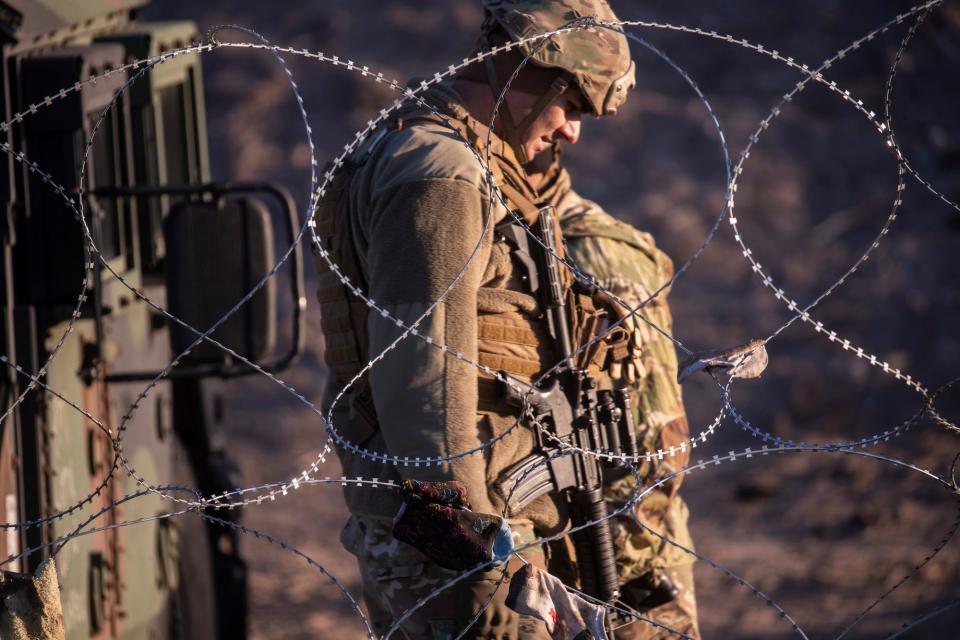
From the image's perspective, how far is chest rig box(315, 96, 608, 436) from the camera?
2.74 metres

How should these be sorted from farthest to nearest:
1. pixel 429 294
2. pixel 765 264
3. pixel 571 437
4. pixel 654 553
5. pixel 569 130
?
1. pixel 765 264
2. pixel 654 553
3. pixel 569 130
4. pixel 571 437
5. pixel 429 294

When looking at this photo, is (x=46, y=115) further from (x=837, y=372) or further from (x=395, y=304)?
(x=837, y=372)

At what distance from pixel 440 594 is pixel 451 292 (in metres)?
0.60

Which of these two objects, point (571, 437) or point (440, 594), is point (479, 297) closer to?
point (571, 437)

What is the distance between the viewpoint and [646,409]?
325 cm

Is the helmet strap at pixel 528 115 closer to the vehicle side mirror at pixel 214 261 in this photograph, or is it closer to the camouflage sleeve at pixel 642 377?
the camouflage sleeve at pixel 642 377

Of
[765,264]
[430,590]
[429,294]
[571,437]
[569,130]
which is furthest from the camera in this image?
[765,264]

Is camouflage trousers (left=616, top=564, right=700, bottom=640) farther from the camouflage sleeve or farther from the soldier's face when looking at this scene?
the soldier's face

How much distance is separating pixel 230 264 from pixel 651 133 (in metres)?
9.68

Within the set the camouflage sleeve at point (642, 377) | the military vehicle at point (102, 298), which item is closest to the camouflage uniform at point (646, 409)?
the camouflage sleeve at point (642, 377)

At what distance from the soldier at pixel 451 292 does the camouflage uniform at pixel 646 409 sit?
1.07 feet

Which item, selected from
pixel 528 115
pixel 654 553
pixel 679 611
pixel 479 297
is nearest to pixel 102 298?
pixel 479 297

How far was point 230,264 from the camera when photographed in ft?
10.5

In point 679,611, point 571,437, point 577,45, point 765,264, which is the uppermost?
point 765,264
